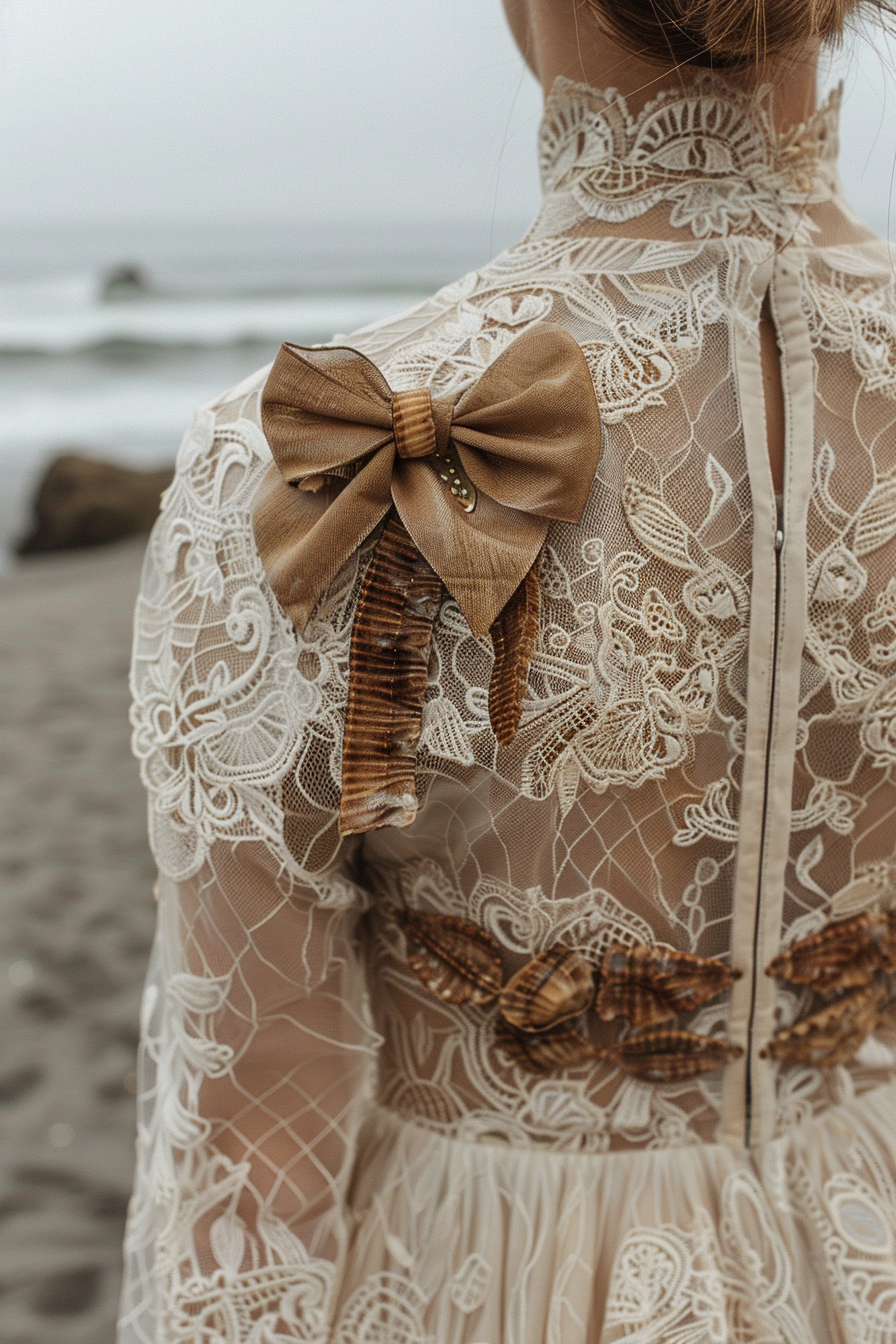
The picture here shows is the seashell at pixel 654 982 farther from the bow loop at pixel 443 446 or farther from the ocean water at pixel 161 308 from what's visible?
the ocean water at pixel 161 308

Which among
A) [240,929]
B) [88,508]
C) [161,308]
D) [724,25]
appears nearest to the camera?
[724,25]

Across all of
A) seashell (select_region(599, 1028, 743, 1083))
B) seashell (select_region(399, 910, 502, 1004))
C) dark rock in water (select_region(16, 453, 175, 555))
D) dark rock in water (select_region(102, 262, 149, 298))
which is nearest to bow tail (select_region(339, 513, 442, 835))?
seashell (select_region(399, 910, 502, 1004))

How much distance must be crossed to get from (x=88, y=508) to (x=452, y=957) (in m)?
6.46

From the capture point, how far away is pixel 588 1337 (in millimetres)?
672

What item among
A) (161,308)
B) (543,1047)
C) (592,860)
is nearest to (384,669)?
(592,860)

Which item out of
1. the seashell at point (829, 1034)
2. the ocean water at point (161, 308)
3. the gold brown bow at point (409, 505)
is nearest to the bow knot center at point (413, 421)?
the gold brown bow at point (409, 505)

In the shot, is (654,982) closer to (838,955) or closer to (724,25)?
(838,955)

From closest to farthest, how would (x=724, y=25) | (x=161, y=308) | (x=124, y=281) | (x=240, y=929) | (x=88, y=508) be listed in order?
1. (x=724, y=25)
2. (x=240, y=929)
3. (x=88, y=508)
4. (x=161, y=308)
5. (x=124, y=281)

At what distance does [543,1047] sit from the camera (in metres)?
0.68

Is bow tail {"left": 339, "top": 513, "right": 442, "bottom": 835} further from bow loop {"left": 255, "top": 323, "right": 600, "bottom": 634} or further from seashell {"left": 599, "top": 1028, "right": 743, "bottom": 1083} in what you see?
seashell {"left": 599, "top": 1028, "right": 743, "bottom": 1083}

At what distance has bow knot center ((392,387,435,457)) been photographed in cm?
55

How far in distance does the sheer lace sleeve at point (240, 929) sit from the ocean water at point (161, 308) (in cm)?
817

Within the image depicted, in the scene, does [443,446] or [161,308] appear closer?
[443,446]

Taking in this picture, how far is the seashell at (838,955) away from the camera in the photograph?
0.67 m
